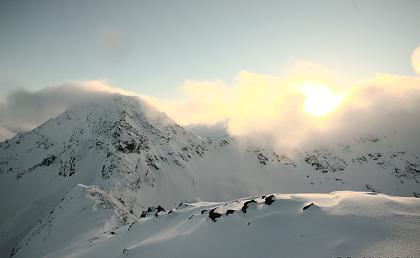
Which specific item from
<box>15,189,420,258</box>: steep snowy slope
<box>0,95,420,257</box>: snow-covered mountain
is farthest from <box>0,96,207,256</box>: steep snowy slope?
<box>15,189,420,258</box>: steep snowy slope

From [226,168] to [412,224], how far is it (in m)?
130

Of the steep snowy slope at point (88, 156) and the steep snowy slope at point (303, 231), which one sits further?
the steep snowy slope at point (88, 156)

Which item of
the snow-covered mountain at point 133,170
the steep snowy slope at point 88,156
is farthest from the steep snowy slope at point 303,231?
the steep snowy slope at point 88,156

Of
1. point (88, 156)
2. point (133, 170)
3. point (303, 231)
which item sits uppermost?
point (88, 156)

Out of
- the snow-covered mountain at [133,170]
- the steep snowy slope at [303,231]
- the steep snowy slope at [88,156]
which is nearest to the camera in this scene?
the steep snowy slope at [303,231]

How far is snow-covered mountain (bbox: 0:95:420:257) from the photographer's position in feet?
141

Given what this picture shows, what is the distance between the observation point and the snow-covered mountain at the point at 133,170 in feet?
141

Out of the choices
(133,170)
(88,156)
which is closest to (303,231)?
(133,170)

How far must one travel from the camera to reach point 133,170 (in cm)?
9738

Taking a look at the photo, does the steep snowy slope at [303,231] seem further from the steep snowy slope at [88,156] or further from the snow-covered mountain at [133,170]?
the steep snowy slope at [88,156]

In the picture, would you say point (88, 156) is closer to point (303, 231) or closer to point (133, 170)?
point (133, 170)

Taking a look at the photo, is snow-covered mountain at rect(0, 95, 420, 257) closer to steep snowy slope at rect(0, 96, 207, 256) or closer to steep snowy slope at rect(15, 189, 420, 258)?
steep snowy slope at rect(0, 96, 207, 256)

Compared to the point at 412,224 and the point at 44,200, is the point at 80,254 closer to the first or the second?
the point at 412,224

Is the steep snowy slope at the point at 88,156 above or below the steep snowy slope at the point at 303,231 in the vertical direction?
above
